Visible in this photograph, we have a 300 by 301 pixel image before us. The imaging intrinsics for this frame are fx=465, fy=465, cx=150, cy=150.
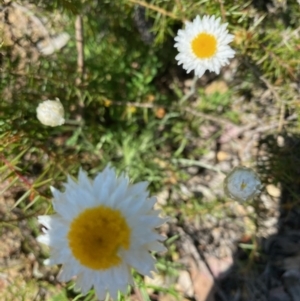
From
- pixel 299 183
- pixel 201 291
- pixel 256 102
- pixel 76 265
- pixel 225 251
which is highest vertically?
pixel 256 102

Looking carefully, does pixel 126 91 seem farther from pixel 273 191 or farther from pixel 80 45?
pixel 273 191

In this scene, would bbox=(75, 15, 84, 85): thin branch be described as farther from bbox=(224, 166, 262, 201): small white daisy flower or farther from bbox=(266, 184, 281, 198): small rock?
bbox=(266, 184, 281, 198): small rock

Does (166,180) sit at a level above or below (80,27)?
below

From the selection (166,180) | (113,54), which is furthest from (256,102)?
(113,54)

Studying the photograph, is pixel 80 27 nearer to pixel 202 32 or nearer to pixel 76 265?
pixel 202 32

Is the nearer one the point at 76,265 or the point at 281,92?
the point at 76,265

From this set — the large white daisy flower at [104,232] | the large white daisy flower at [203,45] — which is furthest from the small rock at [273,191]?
the large white daisy flower at [104,232]

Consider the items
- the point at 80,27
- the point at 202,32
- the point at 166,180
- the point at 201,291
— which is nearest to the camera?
the point at 202,32
